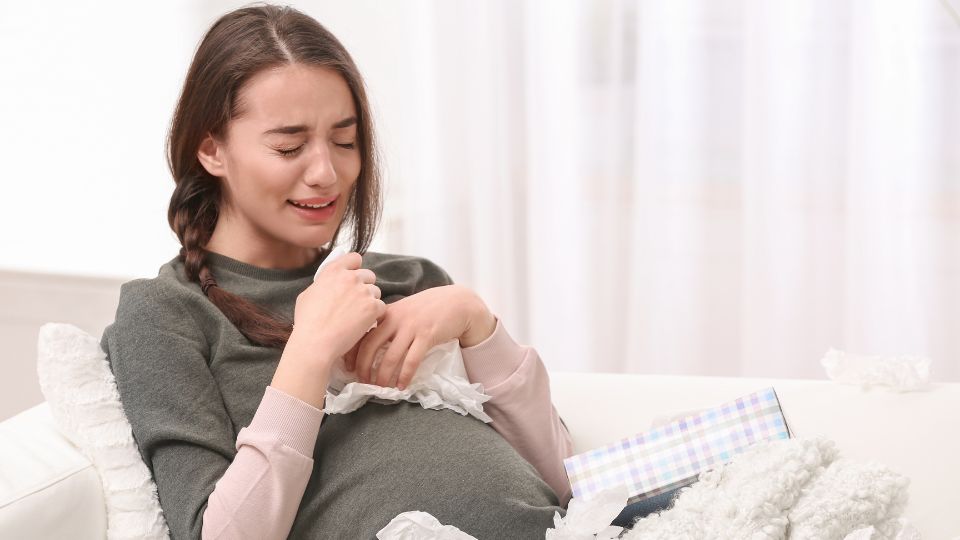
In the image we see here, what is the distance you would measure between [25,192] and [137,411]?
1.67 metres

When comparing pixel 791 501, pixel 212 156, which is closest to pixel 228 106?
pixel 212 156

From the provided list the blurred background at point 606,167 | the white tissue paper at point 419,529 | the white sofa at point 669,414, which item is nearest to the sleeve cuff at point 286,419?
the white tissue paper at point 419,529

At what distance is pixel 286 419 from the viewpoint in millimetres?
1156

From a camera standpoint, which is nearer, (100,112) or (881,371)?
(881,371)

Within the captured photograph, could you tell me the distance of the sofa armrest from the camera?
1.17 m

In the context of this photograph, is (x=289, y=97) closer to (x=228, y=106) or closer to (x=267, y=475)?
(x=228, y=106)

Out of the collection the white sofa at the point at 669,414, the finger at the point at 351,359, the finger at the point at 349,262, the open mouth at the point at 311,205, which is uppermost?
the open mouth at the point at 311,205

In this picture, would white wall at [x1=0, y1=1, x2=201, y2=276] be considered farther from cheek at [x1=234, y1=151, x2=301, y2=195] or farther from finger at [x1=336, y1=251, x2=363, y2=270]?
finger at [x1=336, y1=251, x2=363, y2=270]

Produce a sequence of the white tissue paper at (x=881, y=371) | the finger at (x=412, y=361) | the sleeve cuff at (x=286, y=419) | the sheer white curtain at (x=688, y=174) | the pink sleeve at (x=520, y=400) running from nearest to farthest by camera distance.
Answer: the sleeve cuff at (x=286, y=419) < the finger at (x=412, y=361) < the pink sleeve at (x=520, y=400) < the white tissue paper at (x=881, y=371) < the sheer white curtain at (x=688, y=174)

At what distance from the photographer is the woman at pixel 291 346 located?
1177 millimetres

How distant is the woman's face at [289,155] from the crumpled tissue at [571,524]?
42 centimetres

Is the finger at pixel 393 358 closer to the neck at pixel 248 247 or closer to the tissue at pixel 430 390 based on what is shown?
the tissue at pixel 430 390

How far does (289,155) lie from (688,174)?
131cm

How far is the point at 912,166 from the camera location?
2318 millimetres
